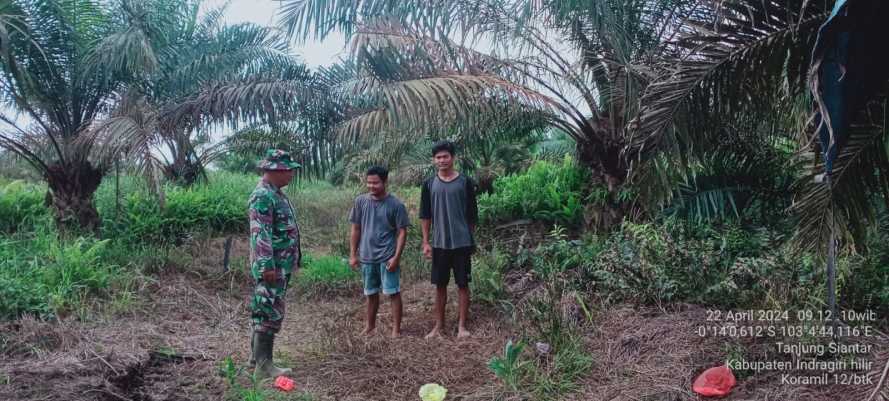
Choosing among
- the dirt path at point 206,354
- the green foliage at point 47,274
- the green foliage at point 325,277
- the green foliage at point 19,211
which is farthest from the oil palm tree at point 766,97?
the green foliage at point 19,211

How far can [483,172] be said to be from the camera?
12.3 metres

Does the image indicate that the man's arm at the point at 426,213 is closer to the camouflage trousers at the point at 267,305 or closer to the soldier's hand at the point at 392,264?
the soldier's hand at the point at 392,264

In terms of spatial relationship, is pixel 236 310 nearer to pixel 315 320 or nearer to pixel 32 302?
pixel 315 320

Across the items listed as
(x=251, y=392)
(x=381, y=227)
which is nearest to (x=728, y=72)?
(x=381, y=227)

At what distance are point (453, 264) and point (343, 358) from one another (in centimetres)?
114

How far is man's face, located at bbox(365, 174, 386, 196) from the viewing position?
470 cm

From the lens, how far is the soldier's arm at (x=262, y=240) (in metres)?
3.76

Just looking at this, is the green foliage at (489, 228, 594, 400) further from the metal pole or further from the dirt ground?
the metal pole

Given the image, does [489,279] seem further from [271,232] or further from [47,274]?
[47,274]

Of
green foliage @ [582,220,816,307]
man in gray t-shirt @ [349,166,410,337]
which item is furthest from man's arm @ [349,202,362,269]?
green foliage @ [582,220,816,307]

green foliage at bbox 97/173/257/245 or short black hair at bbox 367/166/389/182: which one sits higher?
short black hair at bbox 367/166/389/182

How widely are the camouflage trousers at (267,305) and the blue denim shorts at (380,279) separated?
0.97m

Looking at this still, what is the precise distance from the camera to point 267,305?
12.6 feet

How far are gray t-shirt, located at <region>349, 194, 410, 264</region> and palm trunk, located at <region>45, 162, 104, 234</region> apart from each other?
4.46 metres
